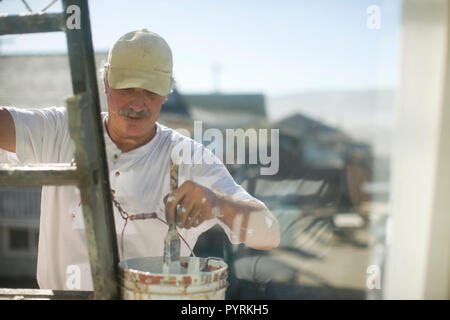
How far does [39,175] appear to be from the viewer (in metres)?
0.96

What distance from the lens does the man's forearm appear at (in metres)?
1.40

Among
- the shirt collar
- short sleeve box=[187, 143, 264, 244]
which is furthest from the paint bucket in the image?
the shirt collar

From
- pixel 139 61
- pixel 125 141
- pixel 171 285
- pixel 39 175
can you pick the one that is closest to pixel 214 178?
pixel 125 141

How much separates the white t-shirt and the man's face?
0.37 ft

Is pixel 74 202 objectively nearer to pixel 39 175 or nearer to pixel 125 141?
pixel 125 141

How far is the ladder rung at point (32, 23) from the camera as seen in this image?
0.98 m

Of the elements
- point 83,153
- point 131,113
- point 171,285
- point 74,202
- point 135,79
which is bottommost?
point 171,285

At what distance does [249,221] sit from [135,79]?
734 mm

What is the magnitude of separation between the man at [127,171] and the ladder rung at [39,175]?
22.7 inches

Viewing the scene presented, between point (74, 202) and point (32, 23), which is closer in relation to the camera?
point (32, 23)

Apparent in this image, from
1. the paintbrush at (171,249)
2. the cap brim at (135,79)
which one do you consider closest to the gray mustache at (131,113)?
the cap brim at (135,79)

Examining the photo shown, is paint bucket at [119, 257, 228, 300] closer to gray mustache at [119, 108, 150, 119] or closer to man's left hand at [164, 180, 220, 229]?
man's left hand at [164, 180, 220, 229]

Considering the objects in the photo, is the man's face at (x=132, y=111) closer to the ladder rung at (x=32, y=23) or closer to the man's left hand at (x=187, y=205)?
the man's left hand at (x=187, y=205)

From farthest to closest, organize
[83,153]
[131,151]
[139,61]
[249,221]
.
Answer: [131,151] → [139,61] → [249,221] → [83,153]
